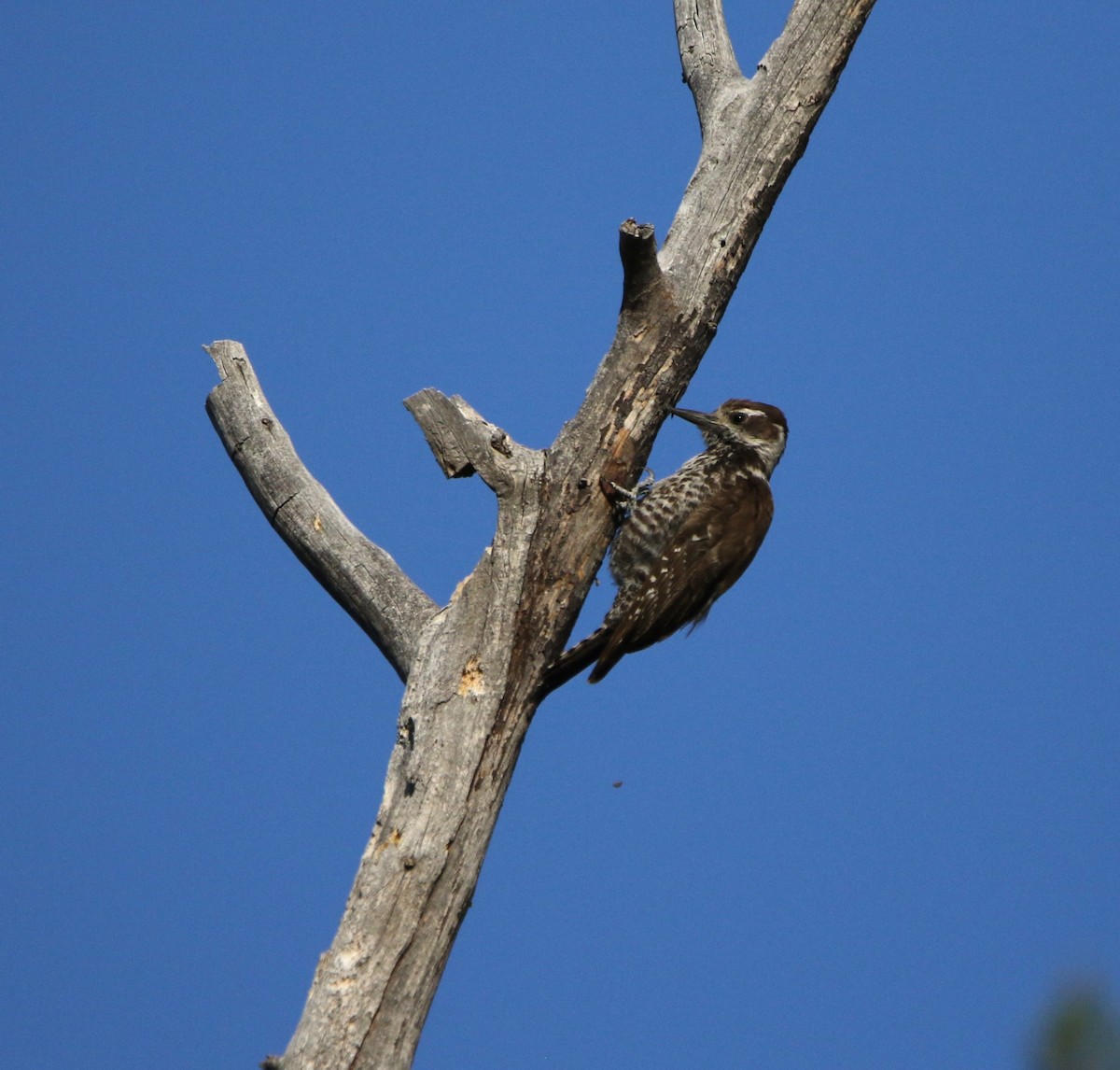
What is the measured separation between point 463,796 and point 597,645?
85cm

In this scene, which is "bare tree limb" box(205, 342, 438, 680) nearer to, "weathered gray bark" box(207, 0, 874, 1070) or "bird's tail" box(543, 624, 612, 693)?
"weathered gray bark" box(207, 0, 874, 1070)

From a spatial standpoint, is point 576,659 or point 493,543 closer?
point 493,543

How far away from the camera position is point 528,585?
3.71m

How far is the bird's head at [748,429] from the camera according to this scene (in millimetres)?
5062

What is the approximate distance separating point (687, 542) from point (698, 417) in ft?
1.83

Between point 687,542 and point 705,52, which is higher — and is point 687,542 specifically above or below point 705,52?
below

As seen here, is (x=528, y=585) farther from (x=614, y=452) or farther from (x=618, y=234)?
(x=618, y=234)

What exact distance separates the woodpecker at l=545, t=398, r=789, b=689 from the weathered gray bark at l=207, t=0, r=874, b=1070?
1.20 feet

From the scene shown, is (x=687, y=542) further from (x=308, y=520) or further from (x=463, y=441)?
(x=308, y=520)

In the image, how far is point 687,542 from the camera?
15.1 feet

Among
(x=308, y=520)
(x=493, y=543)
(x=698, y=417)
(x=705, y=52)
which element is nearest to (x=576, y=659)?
(x=493, y=543)

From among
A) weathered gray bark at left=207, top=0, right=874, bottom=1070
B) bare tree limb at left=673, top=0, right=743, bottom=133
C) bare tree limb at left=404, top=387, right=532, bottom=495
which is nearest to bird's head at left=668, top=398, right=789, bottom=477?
weathered gray bark at left=207, top=0, right=874, bottom=1070

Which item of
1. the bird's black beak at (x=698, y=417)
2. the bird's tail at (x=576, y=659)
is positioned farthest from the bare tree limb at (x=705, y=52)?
the bird's tail at (x=576, y=659)

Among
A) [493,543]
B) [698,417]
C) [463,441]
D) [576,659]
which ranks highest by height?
[698,417]
